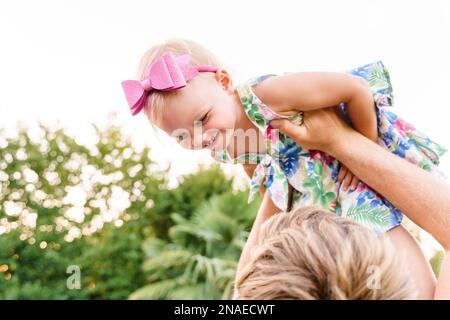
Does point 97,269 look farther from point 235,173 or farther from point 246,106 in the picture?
point 246,106

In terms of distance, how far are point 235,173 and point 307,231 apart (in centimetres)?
1034

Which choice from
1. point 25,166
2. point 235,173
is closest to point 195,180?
point 235,173

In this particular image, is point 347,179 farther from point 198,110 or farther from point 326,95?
point 198,110

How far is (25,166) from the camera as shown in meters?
11.2

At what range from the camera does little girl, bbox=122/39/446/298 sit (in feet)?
5.40

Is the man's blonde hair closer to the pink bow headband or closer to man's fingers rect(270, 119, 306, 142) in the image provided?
man's fingers rect(270, 119, 306, 142)

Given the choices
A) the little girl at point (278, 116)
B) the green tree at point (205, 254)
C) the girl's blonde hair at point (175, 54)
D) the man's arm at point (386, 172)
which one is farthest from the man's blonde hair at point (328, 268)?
the green tree at point (205, 254)

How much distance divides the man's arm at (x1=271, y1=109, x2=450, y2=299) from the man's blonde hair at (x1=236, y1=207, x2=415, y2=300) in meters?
0.41

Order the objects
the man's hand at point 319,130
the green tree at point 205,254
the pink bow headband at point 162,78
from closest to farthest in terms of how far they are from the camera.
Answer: the man's hand at point 319,130
the pink bow headband at point 162,78
the green tree at point 205,254

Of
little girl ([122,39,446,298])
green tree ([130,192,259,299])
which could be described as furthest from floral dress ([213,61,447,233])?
green tree ([130,192,259,299])

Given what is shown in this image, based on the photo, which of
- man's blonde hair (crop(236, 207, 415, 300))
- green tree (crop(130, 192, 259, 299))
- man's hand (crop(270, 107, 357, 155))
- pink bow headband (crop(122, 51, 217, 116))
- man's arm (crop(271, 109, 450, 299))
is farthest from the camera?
green tree (crop(130, 192, 259, 299))

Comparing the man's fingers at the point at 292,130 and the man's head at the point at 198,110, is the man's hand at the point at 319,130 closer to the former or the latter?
the man's fingers at the point at 292,130

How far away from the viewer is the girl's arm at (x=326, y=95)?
164cm

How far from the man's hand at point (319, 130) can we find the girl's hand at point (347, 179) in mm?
82
